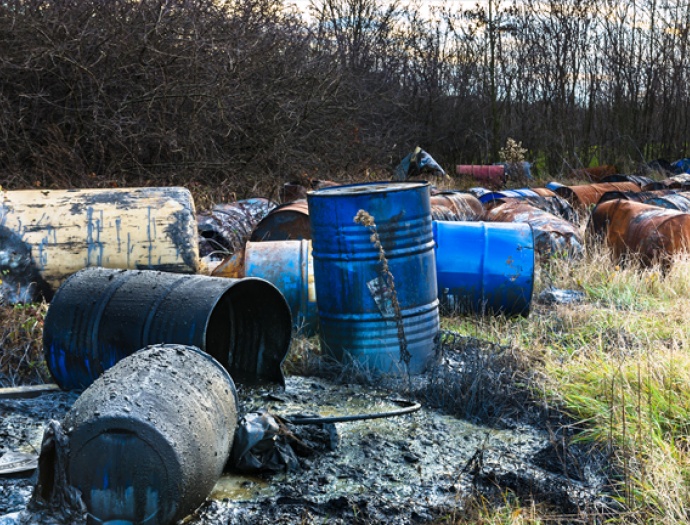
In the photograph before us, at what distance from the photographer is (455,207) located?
680 centimetres

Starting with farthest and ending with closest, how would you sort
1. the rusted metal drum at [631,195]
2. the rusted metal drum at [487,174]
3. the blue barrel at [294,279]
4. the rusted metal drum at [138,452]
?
1. the rusted metal drum at [487,174]
2. the rusted metal drum at [631,195]
3. the blue barrel at [294,279]
4. the rusted metal drum at [138,452]

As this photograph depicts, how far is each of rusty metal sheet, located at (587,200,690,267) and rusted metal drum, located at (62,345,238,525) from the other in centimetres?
451

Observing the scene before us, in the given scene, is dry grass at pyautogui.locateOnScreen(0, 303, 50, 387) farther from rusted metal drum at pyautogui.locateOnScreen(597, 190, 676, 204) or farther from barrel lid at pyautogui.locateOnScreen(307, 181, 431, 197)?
rusted metal drum at pyautogui.locateOnScreen(597, 190, 676, 204)

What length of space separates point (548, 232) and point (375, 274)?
114 inches

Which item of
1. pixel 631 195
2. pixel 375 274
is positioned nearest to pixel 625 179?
pixel 631 195

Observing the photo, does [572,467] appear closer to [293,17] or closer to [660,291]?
[660,291]

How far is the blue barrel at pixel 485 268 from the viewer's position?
5.09 meters

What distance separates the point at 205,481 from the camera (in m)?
2.51

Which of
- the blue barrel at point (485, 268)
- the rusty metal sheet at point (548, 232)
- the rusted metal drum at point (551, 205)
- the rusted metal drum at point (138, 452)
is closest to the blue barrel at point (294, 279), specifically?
the blue barrel at point (485, 268)

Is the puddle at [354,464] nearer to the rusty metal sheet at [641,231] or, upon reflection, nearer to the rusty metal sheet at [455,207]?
the rusty metal sheet at [455,207]

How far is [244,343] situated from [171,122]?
5411 millimetres

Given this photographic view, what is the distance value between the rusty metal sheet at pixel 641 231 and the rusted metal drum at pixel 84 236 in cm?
348

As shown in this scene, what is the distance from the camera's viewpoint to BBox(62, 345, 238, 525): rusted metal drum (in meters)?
2.33

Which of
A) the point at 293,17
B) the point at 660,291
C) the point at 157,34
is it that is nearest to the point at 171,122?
the point at 157,34
